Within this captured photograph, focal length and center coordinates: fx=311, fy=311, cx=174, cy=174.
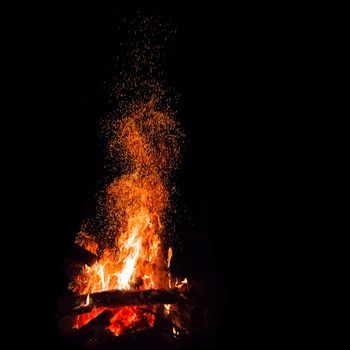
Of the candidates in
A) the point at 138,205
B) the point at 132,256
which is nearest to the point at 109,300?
the point at 132,256

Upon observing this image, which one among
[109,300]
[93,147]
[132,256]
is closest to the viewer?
[93,147]

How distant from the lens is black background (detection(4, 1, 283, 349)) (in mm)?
2557

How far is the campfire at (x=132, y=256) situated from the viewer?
627 cm

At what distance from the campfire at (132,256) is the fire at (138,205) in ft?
0.09

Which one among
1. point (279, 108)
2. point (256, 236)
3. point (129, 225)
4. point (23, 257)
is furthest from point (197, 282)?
point (23, 257)

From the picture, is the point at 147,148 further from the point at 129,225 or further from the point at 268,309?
the point at 268,309

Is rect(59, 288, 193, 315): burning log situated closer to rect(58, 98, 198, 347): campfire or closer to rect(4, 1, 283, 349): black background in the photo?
rect(58, 98, 198, 347): campfire

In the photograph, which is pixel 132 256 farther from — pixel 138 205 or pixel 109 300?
pixel 109 300

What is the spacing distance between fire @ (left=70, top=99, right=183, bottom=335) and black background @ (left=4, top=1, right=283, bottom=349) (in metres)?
5.16

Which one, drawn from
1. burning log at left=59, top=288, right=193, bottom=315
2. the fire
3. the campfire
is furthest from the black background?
the fire

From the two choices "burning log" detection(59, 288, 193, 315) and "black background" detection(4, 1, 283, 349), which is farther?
"burning log" detection(59, 288, 193, 315)

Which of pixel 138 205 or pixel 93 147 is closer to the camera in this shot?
pixel 93 147

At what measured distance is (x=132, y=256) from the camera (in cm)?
950

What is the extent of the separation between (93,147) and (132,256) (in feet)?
22.1
